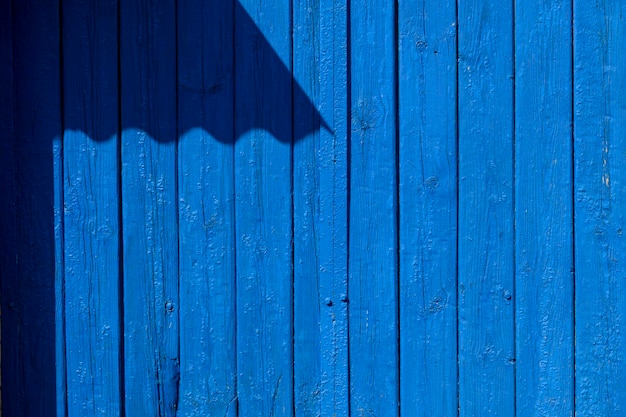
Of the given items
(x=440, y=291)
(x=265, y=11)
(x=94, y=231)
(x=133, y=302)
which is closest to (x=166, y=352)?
(x=133, y=302)

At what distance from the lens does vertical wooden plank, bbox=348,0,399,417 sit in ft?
8.12

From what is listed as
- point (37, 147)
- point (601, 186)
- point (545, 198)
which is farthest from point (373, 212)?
point (37, 147)

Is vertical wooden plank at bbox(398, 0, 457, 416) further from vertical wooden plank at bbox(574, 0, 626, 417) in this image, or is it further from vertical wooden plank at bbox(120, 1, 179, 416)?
vertical wooden plank at bbox(120, 1, 179, 416)

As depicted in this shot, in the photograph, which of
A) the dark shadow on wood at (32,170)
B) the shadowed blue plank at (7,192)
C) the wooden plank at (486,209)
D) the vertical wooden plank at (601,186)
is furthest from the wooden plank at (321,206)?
the shadowed blue plank at (7,192)

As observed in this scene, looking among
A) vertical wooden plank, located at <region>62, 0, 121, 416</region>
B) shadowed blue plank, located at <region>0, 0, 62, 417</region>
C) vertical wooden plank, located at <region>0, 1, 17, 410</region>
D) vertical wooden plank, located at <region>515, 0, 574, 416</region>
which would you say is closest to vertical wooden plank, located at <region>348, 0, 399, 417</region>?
vertical wooden plank, located at <region>515, 0, 574, 416</region>

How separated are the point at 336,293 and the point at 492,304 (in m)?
0.46

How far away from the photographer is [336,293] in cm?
250

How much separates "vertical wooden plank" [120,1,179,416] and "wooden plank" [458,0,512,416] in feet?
2.89

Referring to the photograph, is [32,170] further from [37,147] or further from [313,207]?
[313,207]

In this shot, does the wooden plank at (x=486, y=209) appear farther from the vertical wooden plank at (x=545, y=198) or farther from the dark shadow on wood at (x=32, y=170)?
the dark shadow on wood at (x=32, y=170)

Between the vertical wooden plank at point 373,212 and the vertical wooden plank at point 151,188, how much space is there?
21.9 inches

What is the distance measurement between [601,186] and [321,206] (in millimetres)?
818

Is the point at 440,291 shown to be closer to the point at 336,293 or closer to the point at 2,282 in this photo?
the point at 336,293

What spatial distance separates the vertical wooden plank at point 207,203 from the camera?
2527mm
